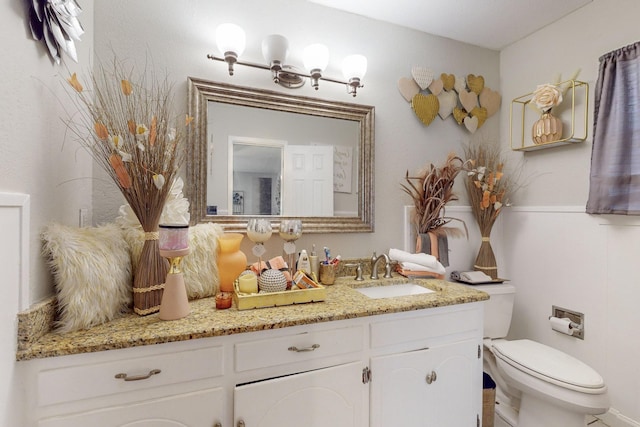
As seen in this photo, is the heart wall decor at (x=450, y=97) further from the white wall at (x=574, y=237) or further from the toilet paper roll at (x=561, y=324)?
the toilet paper roll at (x=561, y=324)

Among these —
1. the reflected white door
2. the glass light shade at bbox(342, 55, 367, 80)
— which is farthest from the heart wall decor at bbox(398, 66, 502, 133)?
the reflected white door

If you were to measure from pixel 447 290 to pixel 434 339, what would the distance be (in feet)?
0.96

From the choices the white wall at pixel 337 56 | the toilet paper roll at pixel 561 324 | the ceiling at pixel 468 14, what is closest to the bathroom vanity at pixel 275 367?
the white wall at pixel 337 56

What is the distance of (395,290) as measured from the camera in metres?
1.83

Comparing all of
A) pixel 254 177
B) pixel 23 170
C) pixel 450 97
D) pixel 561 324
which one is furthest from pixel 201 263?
pixel 561 324

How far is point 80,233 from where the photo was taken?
112 centimetres

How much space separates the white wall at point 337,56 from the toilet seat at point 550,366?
87 cm

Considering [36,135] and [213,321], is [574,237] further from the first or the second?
[36,135]

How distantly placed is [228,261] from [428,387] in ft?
3.71

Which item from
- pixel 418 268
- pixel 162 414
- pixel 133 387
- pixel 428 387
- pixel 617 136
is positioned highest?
pixel 617 136

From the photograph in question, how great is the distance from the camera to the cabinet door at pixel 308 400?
1.13 metres

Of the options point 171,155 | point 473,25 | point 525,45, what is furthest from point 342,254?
point 525,45

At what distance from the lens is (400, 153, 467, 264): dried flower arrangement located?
2.01m

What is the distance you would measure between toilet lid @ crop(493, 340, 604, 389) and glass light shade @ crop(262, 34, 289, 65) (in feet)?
6.73
